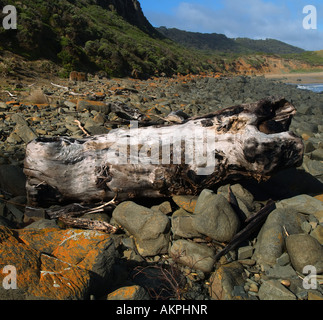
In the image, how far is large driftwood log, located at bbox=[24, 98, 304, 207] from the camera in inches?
129

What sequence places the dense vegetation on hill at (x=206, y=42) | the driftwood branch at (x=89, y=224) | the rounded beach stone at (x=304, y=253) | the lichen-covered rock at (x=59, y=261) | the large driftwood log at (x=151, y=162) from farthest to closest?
the dense vegetation on hill at (x=206, y=42) → the large driftwood log at (x=151, y=162) → the driftwood branch at (x=89, y=224) → the rounded beach stone at (x=304, y=253) → the lichen-covered rock at (x=59, y=261)

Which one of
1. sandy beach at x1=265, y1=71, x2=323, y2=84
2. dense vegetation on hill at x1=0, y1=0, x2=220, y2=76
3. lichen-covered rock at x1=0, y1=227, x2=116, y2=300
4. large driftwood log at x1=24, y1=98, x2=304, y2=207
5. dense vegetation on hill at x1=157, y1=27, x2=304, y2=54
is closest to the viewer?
lichen-covered rock at x1=0, y1=227, x2=116, y2=300

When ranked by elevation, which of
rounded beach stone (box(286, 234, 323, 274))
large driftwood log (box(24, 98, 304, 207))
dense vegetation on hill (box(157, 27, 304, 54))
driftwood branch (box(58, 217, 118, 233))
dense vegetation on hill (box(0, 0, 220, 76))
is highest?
dense vegetation on hill (box(157, 27, 304, 54))

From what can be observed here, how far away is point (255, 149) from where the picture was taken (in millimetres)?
3021

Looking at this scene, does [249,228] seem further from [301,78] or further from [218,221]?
[301,78]

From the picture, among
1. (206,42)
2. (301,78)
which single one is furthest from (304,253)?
(206,42)

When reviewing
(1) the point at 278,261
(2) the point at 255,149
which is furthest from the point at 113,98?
(1) the point at 278,261

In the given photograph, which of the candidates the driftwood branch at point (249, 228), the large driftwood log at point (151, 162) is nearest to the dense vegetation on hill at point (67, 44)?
the large driftwood log at point (151, 162)

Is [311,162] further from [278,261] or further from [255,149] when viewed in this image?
[278,261]

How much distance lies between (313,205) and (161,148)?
6.46 ft

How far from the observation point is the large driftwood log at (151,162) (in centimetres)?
327

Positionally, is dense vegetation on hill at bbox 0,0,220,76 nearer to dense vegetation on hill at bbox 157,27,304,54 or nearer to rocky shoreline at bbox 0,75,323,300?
rocky shoreline at bbox 0,75,323,300

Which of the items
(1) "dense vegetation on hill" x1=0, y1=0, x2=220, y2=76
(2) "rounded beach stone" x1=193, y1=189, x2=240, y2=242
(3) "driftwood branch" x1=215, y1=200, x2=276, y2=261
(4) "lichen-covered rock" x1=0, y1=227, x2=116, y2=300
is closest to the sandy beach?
(1) "dense vegetation on hill" x1=0, y1=0, x2=220, y2=76

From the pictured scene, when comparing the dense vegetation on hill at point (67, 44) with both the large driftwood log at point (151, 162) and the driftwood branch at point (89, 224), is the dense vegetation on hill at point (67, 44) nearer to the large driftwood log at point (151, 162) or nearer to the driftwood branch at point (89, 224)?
the large driftwood log at point (151, 162)
